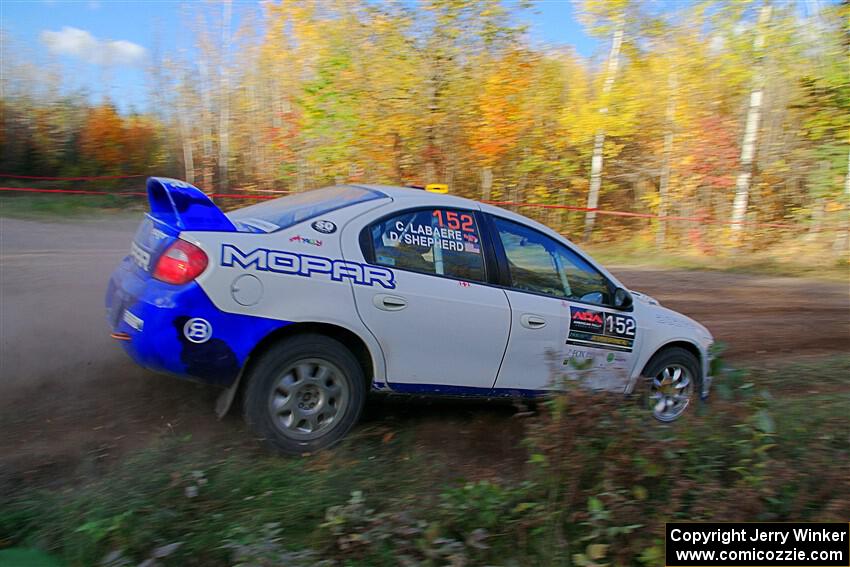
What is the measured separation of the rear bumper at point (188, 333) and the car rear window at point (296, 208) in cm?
57

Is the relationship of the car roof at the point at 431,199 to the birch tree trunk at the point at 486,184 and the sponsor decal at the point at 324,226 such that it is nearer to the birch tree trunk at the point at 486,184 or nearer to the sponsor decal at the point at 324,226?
the sponsor decal at the point at 324,226

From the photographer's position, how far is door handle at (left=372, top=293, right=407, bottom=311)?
172 inches

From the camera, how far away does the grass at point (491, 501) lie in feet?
10.2

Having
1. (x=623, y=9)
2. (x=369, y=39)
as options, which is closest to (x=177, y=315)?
(x=369, y=39)

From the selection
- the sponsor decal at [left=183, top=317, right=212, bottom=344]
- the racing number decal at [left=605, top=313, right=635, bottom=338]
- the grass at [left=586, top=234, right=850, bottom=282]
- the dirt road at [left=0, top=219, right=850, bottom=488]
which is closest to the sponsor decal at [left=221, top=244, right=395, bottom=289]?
the sponsor decal at [left=183, top=317, right=212, bottom=344]

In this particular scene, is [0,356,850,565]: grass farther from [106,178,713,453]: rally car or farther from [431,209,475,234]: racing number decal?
[431,209,475,234]: racing number decal

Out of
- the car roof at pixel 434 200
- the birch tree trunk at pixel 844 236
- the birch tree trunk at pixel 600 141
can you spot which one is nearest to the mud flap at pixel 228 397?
the car roof at pixel 434 200

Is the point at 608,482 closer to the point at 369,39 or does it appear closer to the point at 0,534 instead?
the point at 0,534

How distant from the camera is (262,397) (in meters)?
4.12

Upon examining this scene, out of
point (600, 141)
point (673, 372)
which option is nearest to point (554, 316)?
point (673, 372)

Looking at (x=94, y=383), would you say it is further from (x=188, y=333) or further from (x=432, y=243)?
(x=432, y=243)

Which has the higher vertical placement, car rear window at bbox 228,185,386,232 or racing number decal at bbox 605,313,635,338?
car rear window at bbox 228,185,386,232

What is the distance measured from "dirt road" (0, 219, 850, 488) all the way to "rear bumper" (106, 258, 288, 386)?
588mm

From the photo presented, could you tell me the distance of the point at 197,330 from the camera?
3.97 m
